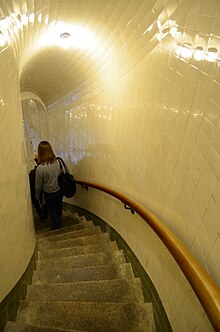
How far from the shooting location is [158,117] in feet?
4.71

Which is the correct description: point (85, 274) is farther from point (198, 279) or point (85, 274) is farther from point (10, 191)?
point (198, 279)

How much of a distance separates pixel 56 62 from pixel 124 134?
5.25ft

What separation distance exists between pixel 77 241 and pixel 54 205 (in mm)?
668

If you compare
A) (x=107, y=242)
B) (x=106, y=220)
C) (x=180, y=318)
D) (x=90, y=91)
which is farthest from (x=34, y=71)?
(x=180, y=318)

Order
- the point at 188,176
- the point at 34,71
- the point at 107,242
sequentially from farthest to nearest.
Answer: the point at 34,71 < the point at 107,242 < the point at 188,176

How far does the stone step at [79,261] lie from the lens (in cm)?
214

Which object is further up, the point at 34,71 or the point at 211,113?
the point at 34,71

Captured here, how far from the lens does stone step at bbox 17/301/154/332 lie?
4.58ft

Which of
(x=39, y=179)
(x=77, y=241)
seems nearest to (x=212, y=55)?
(x=77, y=241)

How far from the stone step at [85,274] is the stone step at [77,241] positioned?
0.50 metres

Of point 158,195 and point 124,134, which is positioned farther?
point 124,134

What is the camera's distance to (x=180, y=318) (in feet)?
3.62

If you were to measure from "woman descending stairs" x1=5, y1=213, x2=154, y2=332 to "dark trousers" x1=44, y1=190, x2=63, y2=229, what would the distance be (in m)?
0.50

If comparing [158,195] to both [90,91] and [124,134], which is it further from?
[90,91]
